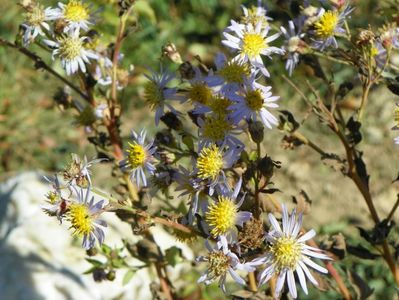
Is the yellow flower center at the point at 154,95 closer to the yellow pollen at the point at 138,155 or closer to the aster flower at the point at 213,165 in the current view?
the yellow pollen at the point at 138,155

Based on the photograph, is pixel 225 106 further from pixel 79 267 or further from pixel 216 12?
pixel 216 12

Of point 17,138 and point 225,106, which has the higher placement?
point 225,106

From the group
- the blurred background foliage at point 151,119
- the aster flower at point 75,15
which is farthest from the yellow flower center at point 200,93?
the blurred background foliage at point 151,119

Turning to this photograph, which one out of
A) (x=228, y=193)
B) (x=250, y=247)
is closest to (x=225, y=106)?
(x=228, y=193)

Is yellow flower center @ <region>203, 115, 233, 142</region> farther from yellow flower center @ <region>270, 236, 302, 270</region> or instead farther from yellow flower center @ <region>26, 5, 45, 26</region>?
yellow flower center @ <region>26, 5, 45, 26</region>

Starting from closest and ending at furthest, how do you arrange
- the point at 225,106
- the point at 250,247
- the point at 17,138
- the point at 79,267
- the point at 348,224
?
the point at 250,247 < the point at 225,106 < the point at 79,267 < the point at 348,224 < the point at 17,138

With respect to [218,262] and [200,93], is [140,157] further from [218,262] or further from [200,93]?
[218,262]
